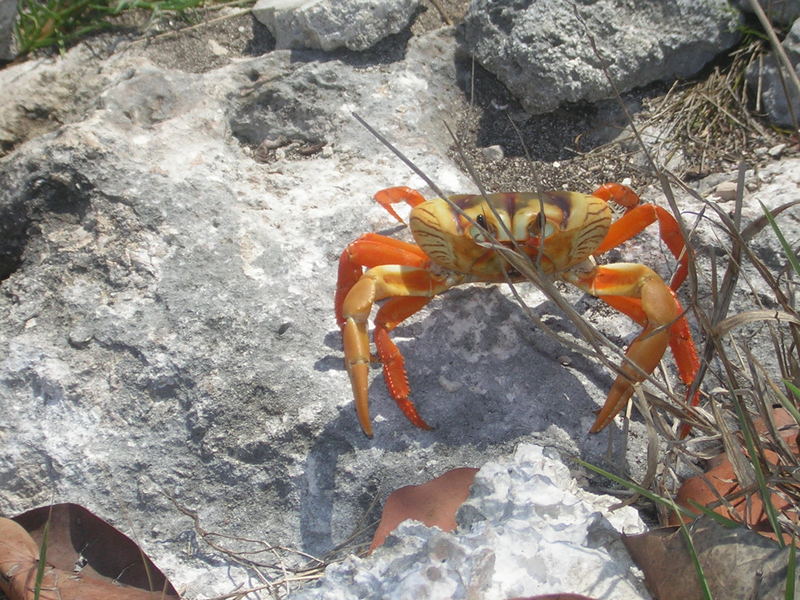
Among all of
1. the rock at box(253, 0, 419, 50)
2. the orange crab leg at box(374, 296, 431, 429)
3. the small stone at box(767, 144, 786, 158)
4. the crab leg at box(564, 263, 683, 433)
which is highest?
the rock at box(253, 0, 419, 50)

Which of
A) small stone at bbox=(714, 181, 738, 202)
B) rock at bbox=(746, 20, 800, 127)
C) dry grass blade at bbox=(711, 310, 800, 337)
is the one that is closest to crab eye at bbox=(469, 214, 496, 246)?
dry grass blade at bbox=(711, 310, 800, 337)

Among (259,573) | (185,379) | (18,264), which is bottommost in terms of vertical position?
(259,573)

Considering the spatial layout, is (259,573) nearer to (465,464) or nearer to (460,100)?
(465,464)

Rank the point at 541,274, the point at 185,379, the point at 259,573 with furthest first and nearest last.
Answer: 1. the point at 185,379
2. the point at 259,573
3. the point at 541,274

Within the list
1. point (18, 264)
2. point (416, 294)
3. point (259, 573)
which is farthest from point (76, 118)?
point (259, 573)

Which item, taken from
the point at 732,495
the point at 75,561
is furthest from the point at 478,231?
the point at 75,561

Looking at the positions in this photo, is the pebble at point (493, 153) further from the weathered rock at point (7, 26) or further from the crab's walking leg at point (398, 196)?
the weathered rock at point (7, 26)

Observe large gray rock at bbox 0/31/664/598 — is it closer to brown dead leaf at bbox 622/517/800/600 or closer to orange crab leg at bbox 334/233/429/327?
orange crab leg at bbox 334/233/429/327
